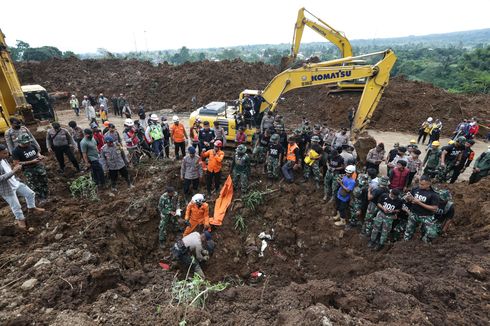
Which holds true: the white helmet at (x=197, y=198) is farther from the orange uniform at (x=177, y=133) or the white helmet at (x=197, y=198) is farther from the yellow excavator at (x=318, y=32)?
the yellow excavator at (x=318, y=32)

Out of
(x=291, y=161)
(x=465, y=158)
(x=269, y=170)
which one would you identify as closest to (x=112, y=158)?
(x=269, y=170)

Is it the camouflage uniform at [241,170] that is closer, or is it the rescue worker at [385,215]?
the rescue worker at [385,215]

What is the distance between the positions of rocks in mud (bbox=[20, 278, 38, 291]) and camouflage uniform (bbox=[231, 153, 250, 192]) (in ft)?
14.4

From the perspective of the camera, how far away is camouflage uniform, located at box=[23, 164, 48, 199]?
6.06 m

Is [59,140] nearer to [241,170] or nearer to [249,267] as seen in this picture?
[241,170]

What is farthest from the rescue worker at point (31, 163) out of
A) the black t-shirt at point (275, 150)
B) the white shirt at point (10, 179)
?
the black t-shirt at point (275, 150)

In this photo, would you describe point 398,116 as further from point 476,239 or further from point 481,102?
point 476,239

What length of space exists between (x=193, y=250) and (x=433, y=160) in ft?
22.7

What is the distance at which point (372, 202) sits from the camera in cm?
563

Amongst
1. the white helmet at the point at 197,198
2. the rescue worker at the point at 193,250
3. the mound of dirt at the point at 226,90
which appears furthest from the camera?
the mound of dirt at the point at 226,90

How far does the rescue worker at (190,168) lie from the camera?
674 cm

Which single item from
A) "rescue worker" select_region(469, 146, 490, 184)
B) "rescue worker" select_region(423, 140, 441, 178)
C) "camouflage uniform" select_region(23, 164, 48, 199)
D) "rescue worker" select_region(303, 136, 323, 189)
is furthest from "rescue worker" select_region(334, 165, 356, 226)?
"camouflage uniform" select_region(23, 164, 48, 199)

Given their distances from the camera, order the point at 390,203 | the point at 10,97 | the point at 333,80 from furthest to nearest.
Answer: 1. the point at 10,97
2. the point at 333,80
3. the point at 390,203

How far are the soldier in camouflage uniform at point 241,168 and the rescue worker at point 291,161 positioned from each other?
1087 mm
